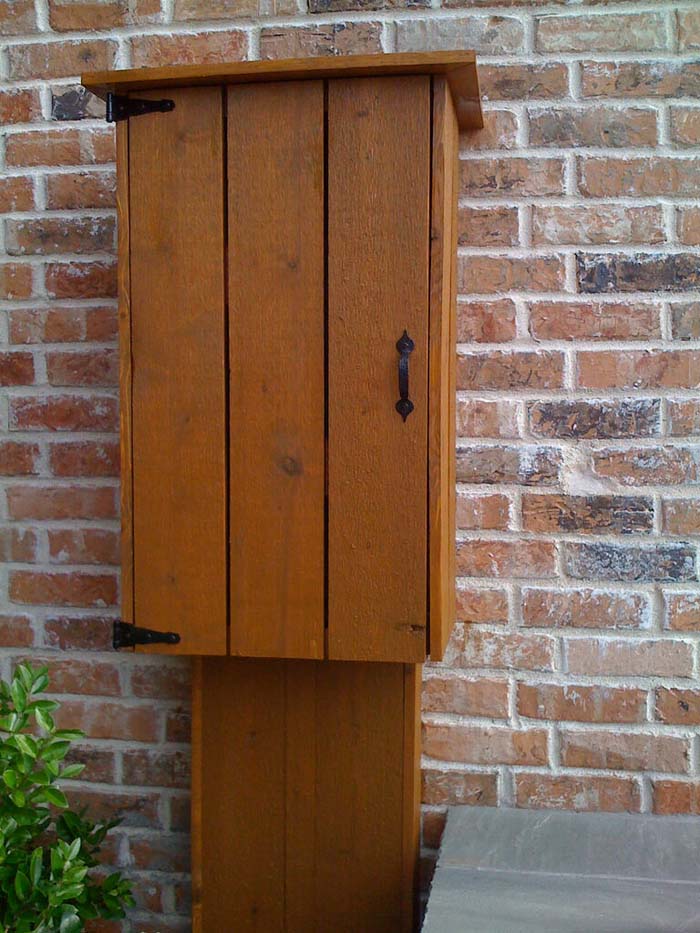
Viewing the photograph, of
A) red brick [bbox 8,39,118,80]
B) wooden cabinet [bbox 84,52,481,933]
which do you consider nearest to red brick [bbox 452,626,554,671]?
wooden cabinet [bbox 84,52,481,933]

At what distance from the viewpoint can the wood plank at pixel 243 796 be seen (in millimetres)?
1727

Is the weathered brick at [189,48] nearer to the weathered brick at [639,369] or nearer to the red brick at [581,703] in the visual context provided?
the weathered brick at [639,369]

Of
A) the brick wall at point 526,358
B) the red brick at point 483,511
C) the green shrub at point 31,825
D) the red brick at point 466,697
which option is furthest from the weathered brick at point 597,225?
the green shrub at point 31,825

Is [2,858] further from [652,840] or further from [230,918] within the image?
[652,840]

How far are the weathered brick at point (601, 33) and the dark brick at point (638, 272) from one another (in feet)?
1.24

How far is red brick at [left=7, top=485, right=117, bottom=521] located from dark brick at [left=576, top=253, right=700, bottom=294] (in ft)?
3.33

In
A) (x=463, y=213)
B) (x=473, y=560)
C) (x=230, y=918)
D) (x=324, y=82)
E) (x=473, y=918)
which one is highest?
(x=324, y=82)

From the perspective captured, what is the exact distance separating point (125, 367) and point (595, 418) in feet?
2.82

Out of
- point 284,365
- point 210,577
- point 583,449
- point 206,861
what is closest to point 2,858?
point 206,861

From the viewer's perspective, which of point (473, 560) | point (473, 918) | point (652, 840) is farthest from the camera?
point (473, 560)

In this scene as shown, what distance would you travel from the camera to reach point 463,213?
1.73m

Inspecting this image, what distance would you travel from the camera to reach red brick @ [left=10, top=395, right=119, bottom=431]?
72.1 inches

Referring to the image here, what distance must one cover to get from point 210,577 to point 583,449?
2.42ft

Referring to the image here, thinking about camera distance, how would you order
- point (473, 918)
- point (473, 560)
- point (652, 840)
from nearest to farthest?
point (473, 918) → point (652, 840) → point (473, 560)
